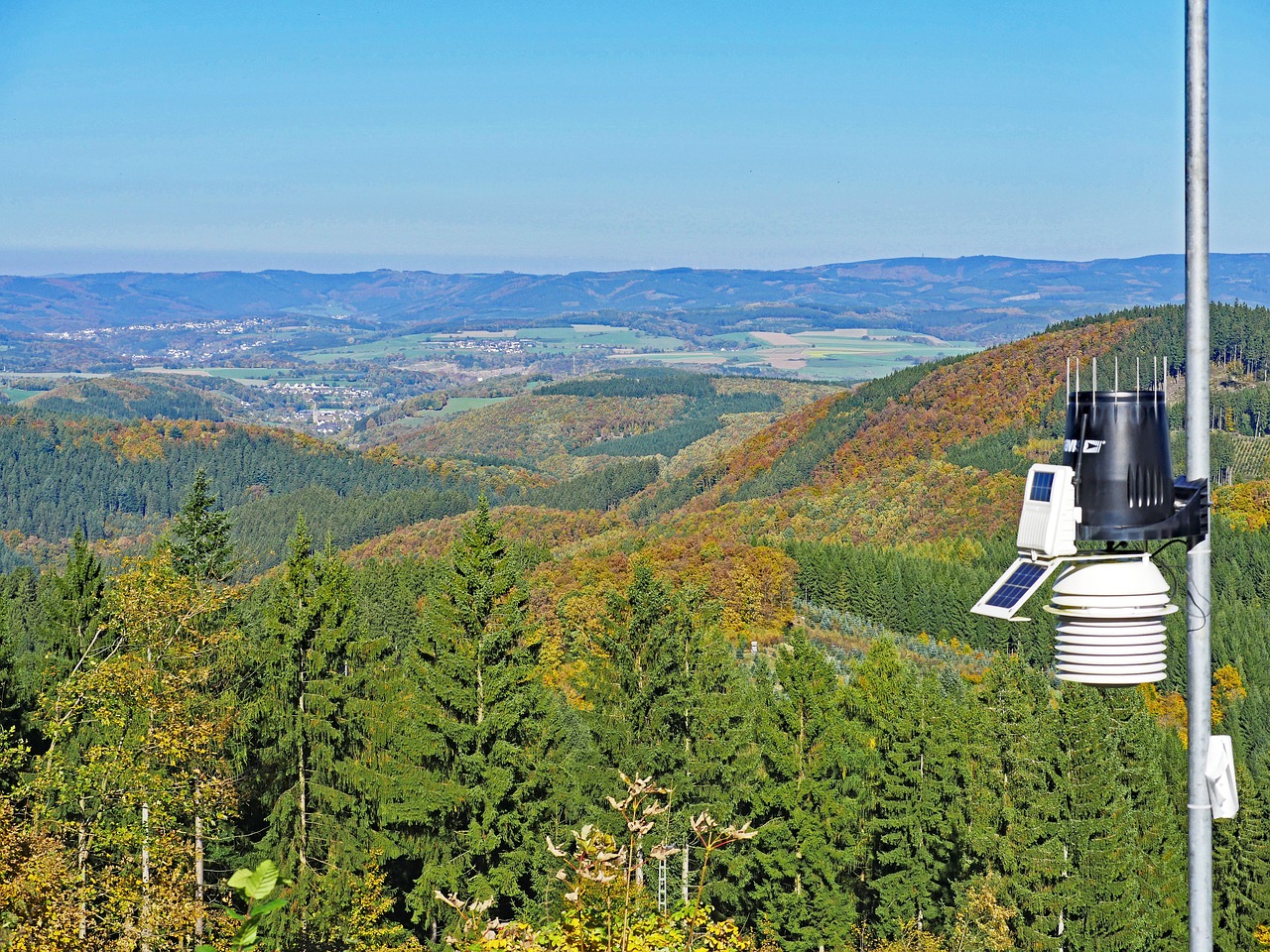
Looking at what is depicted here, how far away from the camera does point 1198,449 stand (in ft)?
19.2

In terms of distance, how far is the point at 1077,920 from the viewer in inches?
1442

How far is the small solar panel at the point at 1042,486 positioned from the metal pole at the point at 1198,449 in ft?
2.06

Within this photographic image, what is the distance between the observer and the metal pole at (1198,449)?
578 cm

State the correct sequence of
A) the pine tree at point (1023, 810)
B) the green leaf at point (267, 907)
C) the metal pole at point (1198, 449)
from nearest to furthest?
A: 1. the green leaf at point (267, 907)
2. the metal pole at point (1198, 449)
3. the pine tree at point (1023, 810)

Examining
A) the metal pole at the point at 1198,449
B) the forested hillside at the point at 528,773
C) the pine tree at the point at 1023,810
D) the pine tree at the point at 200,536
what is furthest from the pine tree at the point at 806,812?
the metal pole at the point at 1198,449

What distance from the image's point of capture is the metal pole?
19.0 ft

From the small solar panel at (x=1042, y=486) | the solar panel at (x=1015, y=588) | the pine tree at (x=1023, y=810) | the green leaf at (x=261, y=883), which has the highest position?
the small solar panel at (x=1042, y=486)

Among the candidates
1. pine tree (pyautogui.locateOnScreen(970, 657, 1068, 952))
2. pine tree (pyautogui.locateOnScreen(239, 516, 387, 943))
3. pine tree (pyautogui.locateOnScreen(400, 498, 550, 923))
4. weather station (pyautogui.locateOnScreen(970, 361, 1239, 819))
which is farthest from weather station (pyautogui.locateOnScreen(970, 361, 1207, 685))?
pine tree (pyautogui.locateOnScreen(970, 657, 1068, 952))

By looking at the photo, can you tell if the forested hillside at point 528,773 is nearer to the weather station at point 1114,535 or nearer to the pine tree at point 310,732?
the pine tree at point 310,732

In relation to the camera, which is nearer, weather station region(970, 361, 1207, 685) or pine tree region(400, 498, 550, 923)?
weather station region(970, 361, 1207, 685)

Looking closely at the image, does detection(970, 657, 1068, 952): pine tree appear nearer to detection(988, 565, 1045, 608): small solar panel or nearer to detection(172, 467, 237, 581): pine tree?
detection(172, 467, 237, 581): pine tree

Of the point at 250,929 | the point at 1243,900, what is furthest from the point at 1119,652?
the point at 1243,900

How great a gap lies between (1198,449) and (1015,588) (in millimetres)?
1103

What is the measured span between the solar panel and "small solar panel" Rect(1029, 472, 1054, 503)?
12.7 inches
